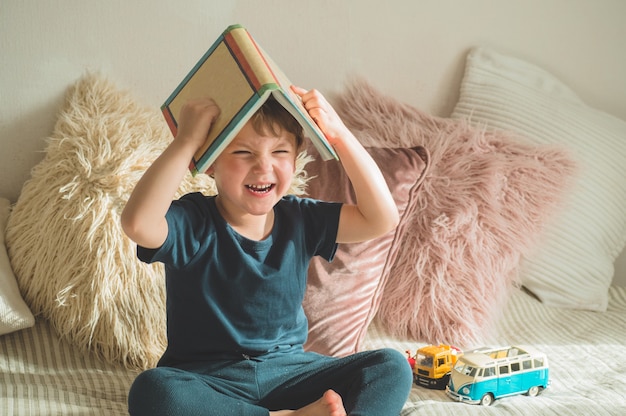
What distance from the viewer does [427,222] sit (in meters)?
1.61

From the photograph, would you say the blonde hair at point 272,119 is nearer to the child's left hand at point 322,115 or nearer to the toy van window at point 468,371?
the child's left hand at point 322,115

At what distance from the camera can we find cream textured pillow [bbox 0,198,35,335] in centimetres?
136

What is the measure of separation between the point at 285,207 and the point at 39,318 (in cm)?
58

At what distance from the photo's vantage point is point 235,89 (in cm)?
97

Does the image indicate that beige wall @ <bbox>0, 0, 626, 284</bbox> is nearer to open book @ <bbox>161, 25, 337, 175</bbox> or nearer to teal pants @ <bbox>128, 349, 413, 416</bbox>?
open book @ <bbox>161, 25, 337, 175</bbox>

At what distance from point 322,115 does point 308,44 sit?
0.79m

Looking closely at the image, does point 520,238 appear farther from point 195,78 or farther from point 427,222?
point 195,78

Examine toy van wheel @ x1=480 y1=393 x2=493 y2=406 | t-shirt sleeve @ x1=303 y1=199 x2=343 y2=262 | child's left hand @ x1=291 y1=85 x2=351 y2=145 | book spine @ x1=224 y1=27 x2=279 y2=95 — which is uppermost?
book spine @ x1=224 y1=27 x2=279 y2=95

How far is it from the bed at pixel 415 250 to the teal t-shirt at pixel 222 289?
18cm

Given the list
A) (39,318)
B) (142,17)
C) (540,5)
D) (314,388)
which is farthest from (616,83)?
(39,318)

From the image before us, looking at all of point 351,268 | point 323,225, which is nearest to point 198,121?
point 323,225

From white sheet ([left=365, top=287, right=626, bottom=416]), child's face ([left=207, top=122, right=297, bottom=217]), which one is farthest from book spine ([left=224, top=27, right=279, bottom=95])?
white sheet ([left=365, top=287, right=626, bottom=416])

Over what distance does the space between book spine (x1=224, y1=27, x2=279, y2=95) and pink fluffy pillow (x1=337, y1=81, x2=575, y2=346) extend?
71cm

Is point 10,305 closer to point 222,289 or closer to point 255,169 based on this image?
point 222,289
